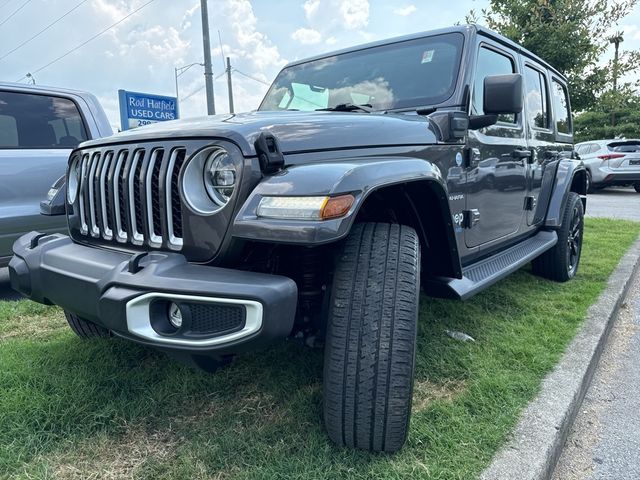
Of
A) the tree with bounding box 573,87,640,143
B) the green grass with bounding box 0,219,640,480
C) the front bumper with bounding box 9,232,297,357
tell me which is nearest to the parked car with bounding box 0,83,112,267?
the green grass with bounding box 0,219,640,480

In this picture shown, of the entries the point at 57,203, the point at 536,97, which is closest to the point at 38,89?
the point at 57,203

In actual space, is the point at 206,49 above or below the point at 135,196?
above

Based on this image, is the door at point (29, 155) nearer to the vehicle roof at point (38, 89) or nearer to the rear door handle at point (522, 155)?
the vehicle roof at point (38, 89)

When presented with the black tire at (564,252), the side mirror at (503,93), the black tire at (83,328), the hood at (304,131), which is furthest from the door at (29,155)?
the black tire at (564,252)

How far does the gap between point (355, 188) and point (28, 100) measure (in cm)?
385

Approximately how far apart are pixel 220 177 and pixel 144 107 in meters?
10.2

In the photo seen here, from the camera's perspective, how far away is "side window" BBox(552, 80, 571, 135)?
455 cm

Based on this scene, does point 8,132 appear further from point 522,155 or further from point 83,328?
point 522,155

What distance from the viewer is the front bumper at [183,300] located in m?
1.52

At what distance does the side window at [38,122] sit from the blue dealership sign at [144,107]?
6025 millimetres

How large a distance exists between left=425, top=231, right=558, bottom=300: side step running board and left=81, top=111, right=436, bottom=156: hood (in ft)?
2.25

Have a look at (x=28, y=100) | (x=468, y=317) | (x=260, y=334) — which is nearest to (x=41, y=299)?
(x=260, y=334)

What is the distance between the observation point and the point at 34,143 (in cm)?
421

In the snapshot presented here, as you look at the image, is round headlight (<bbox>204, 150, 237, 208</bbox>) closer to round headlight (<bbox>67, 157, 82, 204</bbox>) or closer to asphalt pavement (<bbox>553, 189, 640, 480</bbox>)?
round headlight (<bbox>67, 157, 82, 204</bbox>)
